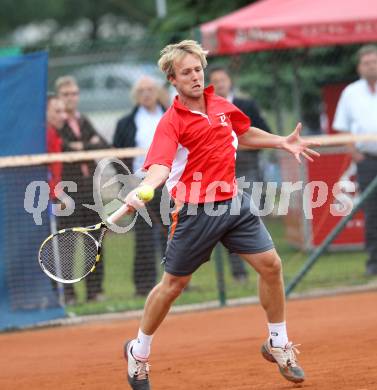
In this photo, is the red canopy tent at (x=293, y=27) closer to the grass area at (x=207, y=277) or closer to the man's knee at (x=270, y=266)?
the grass area at (x=207, y=277)

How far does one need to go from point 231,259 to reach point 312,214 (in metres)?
1.00

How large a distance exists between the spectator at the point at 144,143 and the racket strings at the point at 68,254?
3.23m

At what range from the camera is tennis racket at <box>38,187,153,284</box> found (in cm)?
638

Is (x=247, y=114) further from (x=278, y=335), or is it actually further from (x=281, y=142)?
(x=278, y=335)

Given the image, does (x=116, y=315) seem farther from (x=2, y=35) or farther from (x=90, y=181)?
(x=2, y=35)

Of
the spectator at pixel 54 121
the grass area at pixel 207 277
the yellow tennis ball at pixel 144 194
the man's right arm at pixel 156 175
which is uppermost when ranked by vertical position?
the man's right arm at pixel 156 175

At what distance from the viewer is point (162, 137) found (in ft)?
21.5

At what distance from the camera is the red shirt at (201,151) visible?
669cm

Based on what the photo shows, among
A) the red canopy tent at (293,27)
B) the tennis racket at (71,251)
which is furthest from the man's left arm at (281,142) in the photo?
the red canopy tent at (293,27)

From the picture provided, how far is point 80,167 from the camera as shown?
10.4 m

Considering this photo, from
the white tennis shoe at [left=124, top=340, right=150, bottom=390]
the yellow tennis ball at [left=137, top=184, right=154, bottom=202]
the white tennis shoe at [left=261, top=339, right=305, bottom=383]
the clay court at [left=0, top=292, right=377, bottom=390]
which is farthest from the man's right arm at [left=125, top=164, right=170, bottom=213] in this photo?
the clay court at [left=0, top=292, right=377, bottom=390]

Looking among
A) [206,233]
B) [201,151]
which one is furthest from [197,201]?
[201,151]

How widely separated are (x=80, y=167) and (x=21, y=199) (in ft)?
2.05

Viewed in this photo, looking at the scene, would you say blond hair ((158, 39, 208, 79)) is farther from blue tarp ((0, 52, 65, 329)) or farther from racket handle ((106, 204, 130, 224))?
blue tarp ((0, 52, 65, 329))
